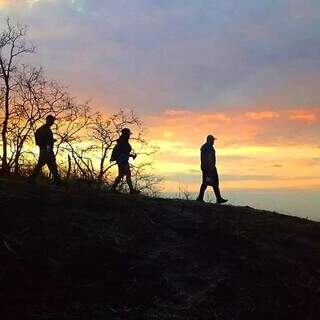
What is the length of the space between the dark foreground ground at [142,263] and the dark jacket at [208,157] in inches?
157

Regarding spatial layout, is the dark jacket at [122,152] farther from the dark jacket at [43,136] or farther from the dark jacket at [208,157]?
the dark jacket at [208,157]

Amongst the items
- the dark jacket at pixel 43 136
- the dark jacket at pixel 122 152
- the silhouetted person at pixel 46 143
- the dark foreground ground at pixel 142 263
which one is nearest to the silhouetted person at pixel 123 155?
the dark jacket at pixel 122 152

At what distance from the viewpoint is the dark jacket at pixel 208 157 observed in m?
17.5

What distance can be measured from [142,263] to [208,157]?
289 inches

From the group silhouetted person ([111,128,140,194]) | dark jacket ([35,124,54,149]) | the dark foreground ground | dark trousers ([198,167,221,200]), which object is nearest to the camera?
the dark foreground ground

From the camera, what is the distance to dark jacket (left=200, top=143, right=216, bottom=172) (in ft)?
57.5

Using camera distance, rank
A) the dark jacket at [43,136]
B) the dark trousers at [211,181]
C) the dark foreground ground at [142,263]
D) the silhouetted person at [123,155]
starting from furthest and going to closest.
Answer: the dark trousers at [211,181]
the silhouetted person at [123,155]
the dark jacket at [43,136]
the dark foreground ground at [142,263]

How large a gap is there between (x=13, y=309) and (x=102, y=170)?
30.8 m

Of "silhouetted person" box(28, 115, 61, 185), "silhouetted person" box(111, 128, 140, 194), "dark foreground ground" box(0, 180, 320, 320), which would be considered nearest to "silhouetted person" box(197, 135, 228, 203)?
"silhouetted person" box(111, 128, 140, 194)

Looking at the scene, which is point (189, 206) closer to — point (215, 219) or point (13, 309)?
point (215, 219)

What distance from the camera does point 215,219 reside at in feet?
44.0

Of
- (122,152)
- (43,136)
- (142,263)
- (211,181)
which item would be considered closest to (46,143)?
(43,136)

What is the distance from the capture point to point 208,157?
17.5 metres

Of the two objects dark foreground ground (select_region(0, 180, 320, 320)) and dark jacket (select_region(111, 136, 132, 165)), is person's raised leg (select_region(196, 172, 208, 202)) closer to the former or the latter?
dark jacket (select_region(111, 136, 132, 165))
